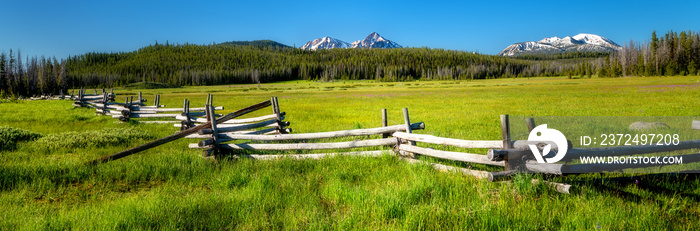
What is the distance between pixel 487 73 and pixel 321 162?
185003 millimetres

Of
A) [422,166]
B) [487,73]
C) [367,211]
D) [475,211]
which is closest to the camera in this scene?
[475,211]

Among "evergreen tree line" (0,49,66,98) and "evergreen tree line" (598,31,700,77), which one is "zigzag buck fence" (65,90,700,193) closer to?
"evergreen tree line" (0,49,66,98)

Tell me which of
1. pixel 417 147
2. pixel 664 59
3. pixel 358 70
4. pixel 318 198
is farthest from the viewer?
pixel 358 70

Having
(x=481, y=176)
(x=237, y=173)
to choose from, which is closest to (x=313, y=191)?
A: (x=237, y=173)

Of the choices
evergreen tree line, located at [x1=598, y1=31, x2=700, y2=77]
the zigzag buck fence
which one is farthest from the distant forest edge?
the zigzag buck fence

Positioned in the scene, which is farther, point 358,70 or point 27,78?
point 358,70

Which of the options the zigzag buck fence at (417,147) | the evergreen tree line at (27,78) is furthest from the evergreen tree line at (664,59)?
the evergreen tree line at (27,78)

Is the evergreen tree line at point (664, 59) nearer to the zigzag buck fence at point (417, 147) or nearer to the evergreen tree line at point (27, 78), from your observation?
the zigzag buck fence at point (417, 147)

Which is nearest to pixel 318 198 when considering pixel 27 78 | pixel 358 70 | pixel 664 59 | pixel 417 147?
pixel 417 147

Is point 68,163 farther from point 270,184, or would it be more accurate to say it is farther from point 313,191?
point 313,191

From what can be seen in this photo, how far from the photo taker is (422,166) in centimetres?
639

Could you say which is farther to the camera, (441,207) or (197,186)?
(197,186)

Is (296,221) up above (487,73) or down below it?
below

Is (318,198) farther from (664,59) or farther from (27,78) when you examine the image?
(664,59)
